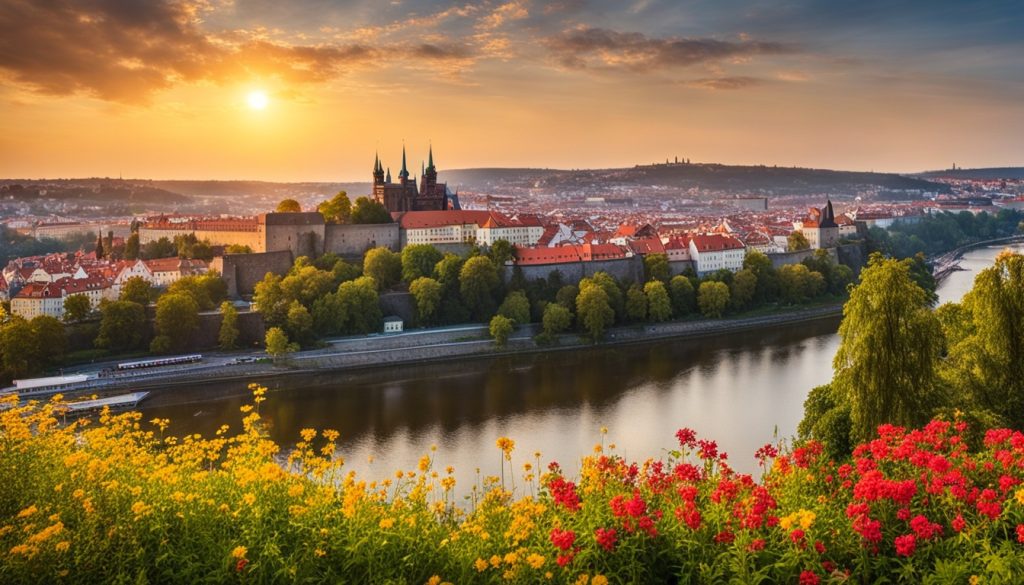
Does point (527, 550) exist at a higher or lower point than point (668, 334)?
higher

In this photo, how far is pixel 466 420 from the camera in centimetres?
1625

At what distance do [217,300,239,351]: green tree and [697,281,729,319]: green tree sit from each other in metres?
14.9

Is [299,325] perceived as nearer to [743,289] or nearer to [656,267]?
[656,267]

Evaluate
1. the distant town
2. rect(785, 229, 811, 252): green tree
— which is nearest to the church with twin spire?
the distant town

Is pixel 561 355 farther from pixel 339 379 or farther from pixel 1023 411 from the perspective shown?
pixel 1023 411

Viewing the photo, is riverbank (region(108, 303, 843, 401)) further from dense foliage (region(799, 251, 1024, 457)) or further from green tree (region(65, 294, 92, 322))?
dense foliage (region(799, 251, 1024, 457))

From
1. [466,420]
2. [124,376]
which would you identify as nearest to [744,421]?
[466,420]

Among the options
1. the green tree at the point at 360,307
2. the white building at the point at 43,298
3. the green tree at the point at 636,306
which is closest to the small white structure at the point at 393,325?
the green tree at the point at 360,307

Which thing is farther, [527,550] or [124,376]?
[124,376]

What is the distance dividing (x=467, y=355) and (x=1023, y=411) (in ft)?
53.8

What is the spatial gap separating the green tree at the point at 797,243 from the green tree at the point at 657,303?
1361cm

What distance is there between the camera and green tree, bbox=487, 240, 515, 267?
2838 centimetres

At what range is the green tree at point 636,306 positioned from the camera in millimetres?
26703

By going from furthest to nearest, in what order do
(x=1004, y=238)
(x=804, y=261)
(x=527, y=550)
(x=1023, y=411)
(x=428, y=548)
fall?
(x=1004, y=238)
(x=804, y=261)
(x=1023, y=411)
(x=428, y=548)
(x=527, y=550)
